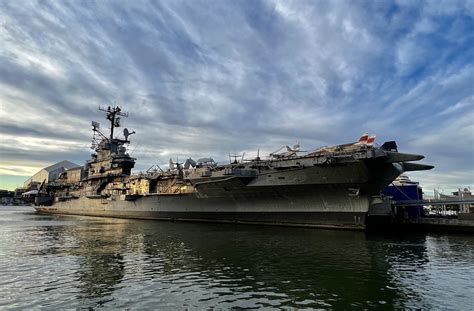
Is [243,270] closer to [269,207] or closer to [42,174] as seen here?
[269,207]

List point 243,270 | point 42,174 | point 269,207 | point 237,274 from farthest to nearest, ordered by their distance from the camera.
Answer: point 42,174 → point 269,207 → point 243,270 → point 237,274

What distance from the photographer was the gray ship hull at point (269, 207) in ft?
69.8

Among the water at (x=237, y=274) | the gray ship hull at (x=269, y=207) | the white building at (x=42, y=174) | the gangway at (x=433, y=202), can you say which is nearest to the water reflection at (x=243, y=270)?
the water at (x=237, y=274)

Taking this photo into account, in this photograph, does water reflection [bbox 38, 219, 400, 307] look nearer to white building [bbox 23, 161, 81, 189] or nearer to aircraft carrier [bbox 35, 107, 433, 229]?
aircraft carrier [bbox 35, 107, 433, 229]

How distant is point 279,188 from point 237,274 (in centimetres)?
1282

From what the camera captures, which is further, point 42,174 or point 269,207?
point 42,174

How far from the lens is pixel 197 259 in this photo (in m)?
12.3

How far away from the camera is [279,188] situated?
2241cm

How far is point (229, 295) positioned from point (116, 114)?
40.2 metres

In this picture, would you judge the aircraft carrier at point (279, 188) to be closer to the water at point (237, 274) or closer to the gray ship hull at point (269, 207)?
the gray ship hull at point (269, 207)

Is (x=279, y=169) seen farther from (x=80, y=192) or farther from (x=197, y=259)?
(x=80, y=192)

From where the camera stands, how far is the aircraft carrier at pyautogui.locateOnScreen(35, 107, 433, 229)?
19.9m

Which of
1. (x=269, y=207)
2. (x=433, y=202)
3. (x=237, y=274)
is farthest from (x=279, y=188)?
(x=237, y=274)

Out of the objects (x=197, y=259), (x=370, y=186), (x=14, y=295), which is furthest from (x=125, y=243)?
(x=370, y=186)
